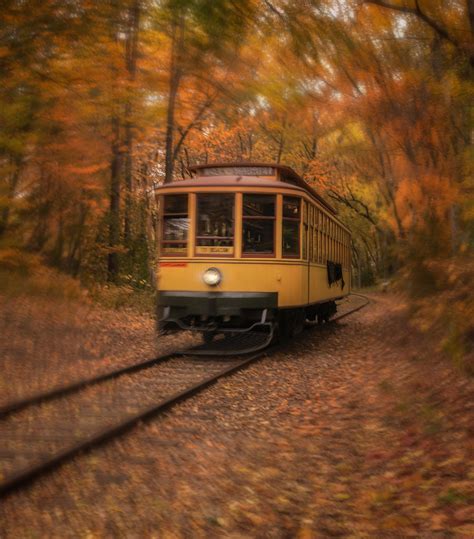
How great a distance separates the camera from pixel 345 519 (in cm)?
385

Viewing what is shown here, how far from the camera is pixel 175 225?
10852mm

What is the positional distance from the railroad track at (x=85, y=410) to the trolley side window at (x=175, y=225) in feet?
6.90

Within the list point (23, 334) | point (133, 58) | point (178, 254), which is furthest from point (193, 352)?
point (133, 58)

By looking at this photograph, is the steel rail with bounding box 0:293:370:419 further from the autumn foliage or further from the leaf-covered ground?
the autumn foliage

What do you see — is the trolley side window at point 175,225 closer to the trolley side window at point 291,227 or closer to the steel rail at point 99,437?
the trolley side window at point 291,227

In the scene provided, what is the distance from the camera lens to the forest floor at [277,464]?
374 centimetres

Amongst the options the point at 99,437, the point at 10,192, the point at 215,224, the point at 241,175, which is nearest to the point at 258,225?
the point at 215,224

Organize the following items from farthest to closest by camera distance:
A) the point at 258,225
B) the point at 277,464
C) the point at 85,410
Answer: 1. the point at 258,225
2. the point at 85,410
3. the point at 277,464

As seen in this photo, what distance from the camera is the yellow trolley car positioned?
1037 centimetres

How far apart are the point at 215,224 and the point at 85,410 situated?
4821 mm

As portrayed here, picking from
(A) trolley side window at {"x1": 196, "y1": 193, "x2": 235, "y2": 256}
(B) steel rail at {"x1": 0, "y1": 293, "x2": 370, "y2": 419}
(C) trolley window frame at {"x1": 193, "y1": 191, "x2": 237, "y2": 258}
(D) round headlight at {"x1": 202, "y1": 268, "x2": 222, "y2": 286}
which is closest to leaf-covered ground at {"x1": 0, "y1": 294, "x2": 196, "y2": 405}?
(B) steel rail at {"x1": 0, "y1": 293, "x2": 370, "y2": 419}

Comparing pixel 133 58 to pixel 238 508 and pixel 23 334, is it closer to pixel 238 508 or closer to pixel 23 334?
pixel 238 508

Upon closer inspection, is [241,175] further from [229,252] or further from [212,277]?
[212,277]

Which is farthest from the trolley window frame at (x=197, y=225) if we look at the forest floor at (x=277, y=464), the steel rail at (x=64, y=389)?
the forest floor at (x=277, y=464)
